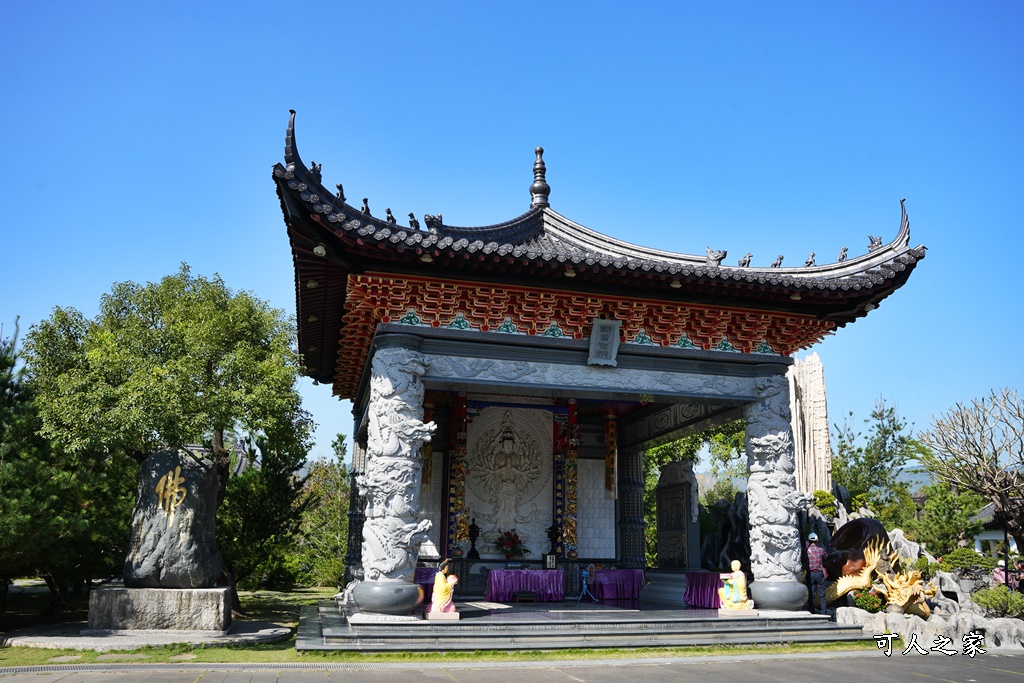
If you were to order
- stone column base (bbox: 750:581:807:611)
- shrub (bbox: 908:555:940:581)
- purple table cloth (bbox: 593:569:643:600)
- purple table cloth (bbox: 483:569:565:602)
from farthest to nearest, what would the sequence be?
shrub (bbox: 908:555:940:581) < purple table cloth (bbox: 593:569:643:600) < purple table cloth (bbox: 483:569:565:602) < stone column base (bbox: 750:581:807:611)

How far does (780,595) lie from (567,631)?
10.5 feet

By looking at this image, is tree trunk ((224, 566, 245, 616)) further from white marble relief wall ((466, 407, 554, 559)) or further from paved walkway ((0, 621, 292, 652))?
white marble relief wall ((466, 407, 554, 559))

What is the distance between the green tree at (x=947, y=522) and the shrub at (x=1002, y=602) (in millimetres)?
8026

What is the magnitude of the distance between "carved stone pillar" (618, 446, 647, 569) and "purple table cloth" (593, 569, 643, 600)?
955 millimetres

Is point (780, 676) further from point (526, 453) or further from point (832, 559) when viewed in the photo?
point (526, 453)

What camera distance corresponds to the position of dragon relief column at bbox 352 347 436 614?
848 centimetres

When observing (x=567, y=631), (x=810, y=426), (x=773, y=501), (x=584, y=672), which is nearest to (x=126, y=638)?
(x=567, y=631)

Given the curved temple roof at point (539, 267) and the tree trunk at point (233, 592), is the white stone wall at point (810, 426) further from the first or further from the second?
the tree trunk at point (233, 592)

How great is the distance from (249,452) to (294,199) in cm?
794

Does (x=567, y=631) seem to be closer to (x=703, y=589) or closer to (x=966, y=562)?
(x=703, y=589)

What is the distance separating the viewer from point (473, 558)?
13.0 meters

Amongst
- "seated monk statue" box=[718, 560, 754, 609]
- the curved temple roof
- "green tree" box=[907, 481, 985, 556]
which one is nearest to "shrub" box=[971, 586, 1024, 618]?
"seated monk statue" box=[718, 560, 754, 609]

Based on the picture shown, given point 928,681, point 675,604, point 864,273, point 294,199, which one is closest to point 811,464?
point 675,604

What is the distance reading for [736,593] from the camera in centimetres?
1003
